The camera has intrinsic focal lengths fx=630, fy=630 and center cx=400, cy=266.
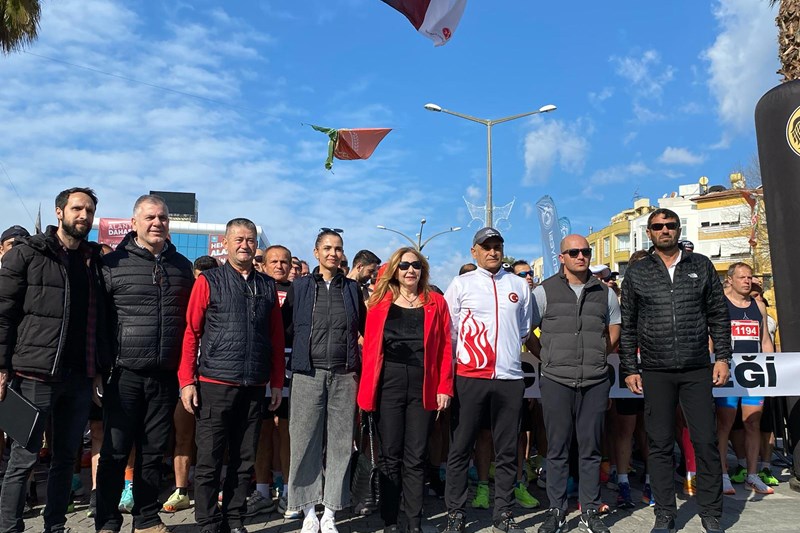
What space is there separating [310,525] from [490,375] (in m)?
1.81

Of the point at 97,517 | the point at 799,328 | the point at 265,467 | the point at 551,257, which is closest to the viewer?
the point at 97,517

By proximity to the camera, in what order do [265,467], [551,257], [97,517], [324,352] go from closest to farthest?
[97,517]
[324,352]
[265,467]
[551,257]

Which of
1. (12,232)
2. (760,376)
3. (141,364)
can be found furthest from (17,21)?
Answer: (760,376)

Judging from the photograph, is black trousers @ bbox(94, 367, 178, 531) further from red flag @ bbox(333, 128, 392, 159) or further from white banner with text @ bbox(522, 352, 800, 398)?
red flag @ bbox(333, 128, 392, 159)

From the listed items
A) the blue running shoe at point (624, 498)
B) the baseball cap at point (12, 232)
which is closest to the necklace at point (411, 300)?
the blue running shoe at point (624, 498)

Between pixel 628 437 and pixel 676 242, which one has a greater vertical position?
pixel 676 242

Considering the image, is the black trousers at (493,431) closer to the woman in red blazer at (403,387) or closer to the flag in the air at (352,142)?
the woman in red blazer at (403,387)

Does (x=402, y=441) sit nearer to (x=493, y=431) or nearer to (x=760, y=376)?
(x=493, y=431)

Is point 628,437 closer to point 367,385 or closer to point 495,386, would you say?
point 495,386

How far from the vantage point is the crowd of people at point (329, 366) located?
4477 millimetres

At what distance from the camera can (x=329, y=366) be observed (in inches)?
195

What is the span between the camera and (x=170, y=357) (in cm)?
462

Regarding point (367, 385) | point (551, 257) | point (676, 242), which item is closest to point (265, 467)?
point (367, 385)

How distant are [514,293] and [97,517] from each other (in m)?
3.61
